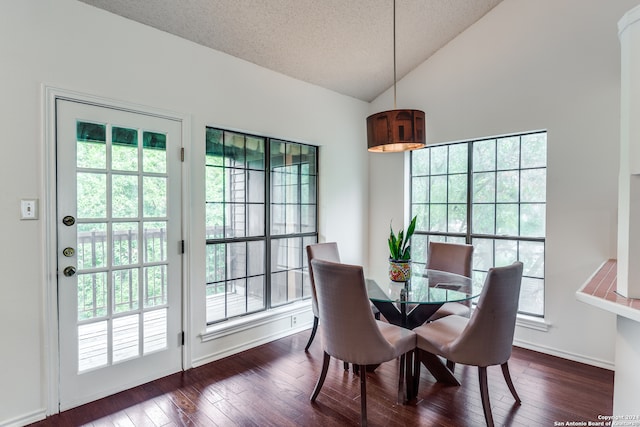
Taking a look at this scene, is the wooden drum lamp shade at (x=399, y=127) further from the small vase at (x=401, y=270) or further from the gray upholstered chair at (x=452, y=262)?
the gray upholstered chair at (x=452, y=262)

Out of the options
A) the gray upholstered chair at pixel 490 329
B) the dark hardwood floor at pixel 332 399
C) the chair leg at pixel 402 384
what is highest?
the gray upholstered chair at pixel 490 329

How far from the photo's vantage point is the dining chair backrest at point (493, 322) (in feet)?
6.49

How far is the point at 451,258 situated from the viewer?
3.21 meters

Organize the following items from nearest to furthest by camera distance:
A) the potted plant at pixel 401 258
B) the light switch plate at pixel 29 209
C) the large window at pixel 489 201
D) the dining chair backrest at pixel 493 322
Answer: the dining chair backrest at pixel 493 322 < the light switch plate at pixel 29 209 < the potted plant at pixel 401 258 < the large window at pixel 489 201

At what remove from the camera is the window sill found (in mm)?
2971

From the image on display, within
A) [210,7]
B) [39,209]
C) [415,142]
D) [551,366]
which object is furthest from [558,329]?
[39,209]

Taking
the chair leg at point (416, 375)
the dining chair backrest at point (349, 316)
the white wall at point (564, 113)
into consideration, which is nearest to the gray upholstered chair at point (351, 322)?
the dining chair backrest at point (349, 316)

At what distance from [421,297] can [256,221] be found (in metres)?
1.78

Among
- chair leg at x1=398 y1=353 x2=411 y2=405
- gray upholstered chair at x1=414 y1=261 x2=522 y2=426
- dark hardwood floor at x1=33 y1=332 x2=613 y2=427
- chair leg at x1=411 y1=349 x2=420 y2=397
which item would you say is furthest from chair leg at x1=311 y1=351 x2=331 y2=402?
gray upholstered chair at x1=414 y1=261 x2=522 y2=426

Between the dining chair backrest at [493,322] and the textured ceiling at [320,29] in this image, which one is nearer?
the dining chair backrest at [493,322]

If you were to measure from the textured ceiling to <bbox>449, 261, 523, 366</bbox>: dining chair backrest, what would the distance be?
2399 mm

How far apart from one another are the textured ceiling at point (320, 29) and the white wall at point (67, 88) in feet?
0.50

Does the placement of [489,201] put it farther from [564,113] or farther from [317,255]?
[317,255]

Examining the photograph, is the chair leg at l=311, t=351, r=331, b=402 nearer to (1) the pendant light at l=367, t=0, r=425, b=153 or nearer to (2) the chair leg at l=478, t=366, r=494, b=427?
(2) the chair leg at l=478, t=366, r=494, b=427
